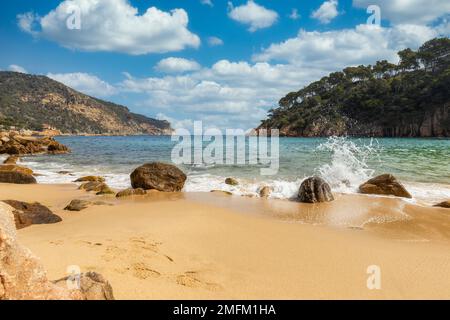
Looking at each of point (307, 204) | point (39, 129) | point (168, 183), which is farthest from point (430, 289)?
point (39, 129)

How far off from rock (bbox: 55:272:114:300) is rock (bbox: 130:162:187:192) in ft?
32.6

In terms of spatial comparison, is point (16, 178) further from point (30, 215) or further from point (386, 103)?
point (386, 103)

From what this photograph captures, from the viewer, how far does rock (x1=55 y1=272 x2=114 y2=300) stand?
10.2ft

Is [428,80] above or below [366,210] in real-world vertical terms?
above

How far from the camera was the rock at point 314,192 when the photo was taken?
1080 cm

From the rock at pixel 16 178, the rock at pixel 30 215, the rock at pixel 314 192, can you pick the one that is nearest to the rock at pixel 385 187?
the rock at pixel 314 192

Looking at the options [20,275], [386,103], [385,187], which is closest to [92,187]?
[20,275]

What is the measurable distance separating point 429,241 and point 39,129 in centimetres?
14580

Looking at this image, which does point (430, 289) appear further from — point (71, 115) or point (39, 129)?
point (71, 115)

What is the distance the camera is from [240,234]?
6828mm

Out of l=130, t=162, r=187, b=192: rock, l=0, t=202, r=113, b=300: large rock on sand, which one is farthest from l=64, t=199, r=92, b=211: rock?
l=0, t=202, r=113, b=300: large rock on sand

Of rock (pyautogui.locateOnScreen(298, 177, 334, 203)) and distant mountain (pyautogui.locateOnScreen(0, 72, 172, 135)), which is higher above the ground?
distant mountain (pyautogui.locateOnScreen(0, 72, 172, 135))

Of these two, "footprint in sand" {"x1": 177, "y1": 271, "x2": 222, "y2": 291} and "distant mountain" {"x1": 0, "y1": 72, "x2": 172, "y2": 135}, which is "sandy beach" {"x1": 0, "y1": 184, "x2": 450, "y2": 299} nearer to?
"footprint in sand" {"x1": 177, "y1": 271, "x2": 222, "y2": 291}
